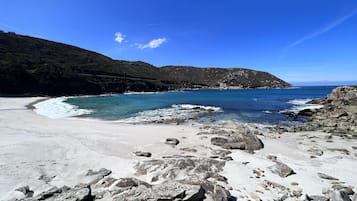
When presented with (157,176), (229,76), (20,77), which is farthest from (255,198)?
(229,76)

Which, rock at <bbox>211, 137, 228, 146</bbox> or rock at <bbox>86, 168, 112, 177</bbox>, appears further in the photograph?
rock at <bbox>211, 137, 228, 146</bbox>

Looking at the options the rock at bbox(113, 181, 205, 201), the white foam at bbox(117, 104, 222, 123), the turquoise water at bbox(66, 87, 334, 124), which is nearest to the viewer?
the rock at bbox(113, 181, 205, 201)

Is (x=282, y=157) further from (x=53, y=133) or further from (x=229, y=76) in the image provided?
(x=229, y=76)

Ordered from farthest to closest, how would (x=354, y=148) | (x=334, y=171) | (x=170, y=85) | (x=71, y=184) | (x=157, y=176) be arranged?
(x=170, y=85), (x=354, y=148), (x=334, y=171), (x=157, y=176), (x=71, y=184)

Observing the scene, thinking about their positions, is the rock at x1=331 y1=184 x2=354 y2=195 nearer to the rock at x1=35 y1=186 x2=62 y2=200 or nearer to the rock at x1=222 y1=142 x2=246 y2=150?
the rock at x1=222 y1=142 x2=246 y2=150

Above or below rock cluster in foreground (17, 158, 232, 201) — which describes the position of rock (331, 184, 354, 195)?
below

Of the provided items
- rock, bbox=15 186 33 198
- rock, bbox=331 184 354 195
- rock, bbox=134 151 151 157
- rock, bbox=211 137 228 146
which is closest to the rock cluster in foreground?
rock, bbox=15 186 33 198

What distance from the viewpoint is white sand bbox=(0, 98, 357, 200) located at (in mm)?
9070

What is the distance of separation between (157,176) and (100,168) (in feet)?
9.81

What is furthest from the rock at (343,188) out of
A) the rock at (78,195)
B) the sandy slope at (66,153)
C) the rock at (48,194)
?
the rock at (48,194)

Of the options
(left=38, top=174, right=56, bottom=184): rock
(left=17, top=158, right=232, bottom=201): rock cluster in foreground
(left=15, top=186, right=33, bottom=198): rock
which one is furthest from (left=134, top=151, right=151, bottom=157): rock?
(left=15, top=186, right=33, bottom=198): rock

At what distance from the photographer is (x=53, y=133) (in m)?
17.2

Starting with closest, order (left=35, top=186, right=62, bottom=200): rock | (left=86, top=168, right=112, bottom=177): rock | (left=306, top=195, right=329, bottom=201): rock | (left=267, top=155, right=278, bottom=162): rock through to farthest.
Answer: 1. (left=35, top=186, right=62, bottom=200): rock
2. (left=306, top=195, right=329, bottom=201): rock
3. (left=86, top=168, right=112, bottom=177): rock
4. (left=267, top=155, right=278, bottom=162): rock

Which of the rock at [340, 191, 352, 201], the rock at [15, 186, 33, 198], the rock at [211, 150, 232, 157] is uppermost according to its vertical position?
the rock at [15, 186, 33, 198]
